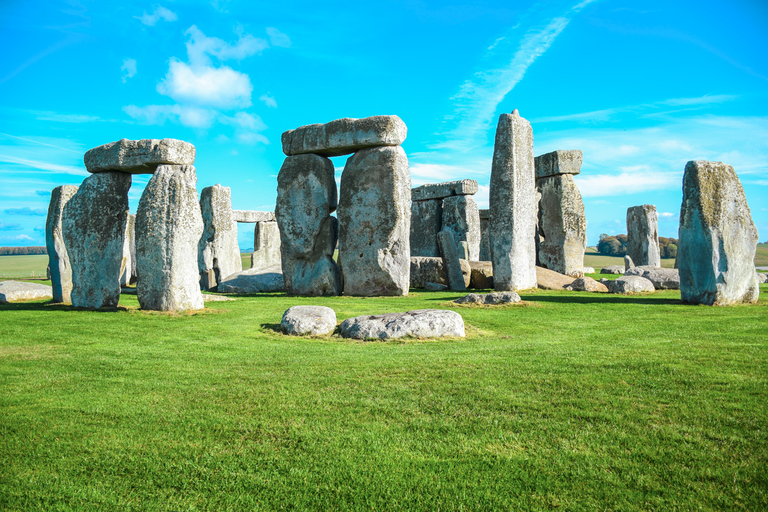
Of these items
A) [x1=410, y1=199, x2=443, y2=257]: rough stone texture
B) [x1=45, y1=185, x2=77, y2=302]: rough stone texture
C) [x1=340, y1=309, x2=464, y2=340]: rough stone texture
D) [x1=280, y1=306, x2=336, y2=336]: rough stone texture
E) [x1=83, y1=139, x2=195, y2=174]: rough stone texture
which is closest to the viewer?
[x1=340, y1=309, x2=464, y2=340]: rough stone texture

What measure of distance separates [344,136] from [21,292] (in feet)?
27.5

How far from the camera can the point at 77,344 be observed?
19.1 feet

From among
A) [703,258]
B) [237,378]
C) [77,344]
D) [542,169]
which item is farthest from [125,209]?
[542,169]

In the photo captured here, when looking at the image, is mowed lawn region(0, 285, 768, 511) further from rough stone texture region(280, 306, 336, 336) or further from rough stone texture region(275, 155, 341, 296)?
rough stone texture region(275, 155, 341, 296)

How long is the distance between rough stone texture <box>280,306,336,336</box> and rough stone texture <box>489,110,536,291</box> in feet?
18.7

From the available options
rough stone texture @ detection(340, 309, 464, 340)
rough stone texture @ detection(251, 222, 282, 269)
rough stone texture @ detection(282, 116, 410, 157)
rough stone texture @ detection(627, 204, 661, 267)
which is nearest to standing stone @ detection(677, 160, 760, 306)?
rough stone texture @ detection(340, 309, 464, 340)

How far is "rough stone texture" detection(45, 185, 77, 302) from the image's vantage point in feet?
34.7

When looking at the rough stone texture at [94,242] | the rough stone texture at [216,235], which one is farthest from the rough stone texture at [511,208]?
the rough stone texture at [216,235]

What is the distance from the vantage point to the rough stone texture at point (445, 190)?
19.3 meters

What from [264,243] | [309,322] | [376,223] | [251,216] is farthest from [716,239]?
[251,216]

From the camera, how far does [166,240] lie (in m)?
8.37

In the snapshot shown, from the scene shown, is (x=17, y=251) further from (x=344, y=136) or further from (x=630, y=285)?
(x=630, y=285)

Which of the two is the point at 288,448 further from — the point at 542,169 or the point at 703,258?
the point at 542,169

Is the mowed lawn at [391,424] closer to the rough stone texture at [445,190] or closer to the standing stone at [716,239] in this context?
the standing stone at [716,239]
